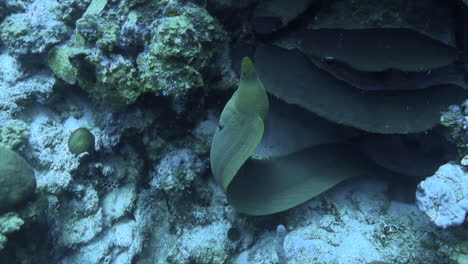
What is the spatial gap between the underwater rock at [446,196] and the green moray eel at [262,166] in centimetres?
86

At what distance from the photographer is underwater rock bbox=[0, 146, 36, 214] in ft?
9.47

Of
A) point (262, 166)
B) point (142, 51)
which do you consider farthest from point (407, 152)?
point (142, 51)

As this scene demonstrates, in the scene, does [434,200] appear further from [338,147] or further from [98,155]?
[98,155]

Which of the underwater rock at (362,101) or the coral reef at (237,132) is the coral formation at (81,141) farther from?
the underwater rock at (362,101)

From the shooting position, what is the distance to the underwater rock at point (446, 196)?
238 cm

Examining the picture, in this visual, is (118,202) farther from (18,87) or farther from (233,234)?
(18,87)

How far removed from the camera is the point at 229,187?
3.01 m

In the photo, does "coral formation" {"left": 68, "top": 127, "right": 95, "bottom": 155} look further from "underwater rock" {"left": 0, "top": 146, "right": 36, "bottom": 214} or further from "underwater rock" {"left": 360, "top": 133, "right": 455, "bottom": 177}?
"underwater rock" {"left": 360, "top": 133, "right": 455, "bottom": 177}

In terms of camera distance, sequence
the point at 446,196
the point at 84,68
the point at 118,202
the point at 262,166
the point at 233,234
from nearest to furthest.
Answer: the point at 446,196 → the point at 84,68 → the point at 262,166 → the point at 233,234 → the point at 118,202

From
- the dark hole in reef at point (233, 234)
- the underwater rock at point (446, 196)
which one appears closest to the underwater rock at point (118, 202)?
the dark hole in reef at point (233, 234)

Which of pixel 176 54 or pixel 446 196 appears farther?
pixel 176 54

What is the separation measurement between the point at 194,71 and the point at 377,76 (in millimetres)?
1904

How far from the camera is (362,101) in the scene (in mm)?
2984

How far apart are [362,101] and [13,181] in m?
3.70
